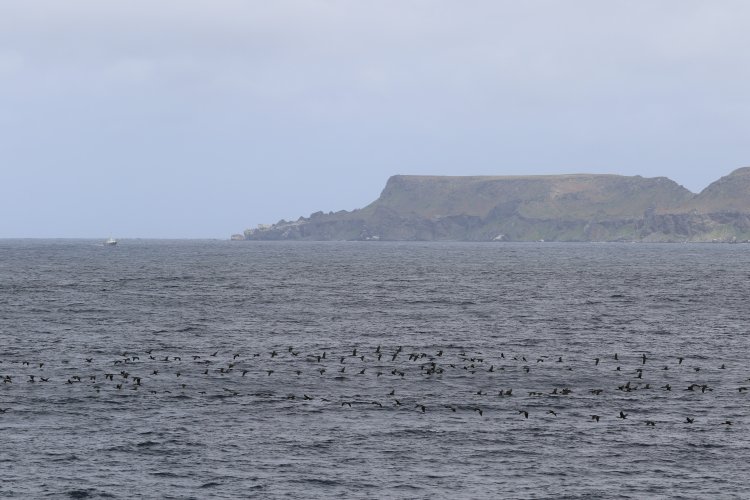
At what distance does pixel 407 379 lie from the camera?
66.4m

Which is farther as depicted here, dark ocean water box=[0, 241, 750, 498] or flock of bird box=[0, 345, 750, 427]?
flock of bird box=[0, 345, 750, 427]

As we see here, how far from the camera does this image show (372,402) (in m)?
58.3

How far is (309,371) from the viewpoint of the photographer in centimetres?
6938

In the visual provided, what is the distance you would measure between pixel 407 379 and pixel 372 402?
8353 mm

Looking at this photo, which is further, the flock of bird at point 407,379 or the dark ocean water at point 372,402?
the flock of bird at point 407,379

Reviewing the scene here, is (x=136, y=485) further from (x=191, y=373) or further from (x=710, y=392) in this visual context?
(x=710, y=392)

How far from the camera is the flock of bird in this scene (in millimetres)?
58375

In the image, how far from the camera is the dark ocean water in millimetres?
43844

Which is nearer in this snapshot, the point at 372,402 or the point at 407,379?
the point at 372,402

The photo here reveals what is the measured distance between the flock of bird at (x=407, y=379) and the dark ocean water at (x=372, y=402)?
0.23 meters

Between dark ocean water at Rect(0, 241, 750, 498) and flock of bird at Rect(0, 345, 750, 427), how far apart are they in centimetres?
23

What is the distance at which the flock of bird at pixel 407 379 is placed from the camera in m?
58.4

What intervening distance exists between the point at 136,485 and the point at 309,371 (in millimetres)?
27426

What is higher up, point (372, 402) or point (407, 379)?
point (407, 379)
